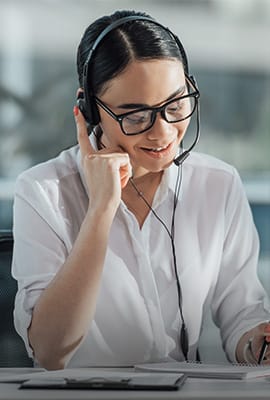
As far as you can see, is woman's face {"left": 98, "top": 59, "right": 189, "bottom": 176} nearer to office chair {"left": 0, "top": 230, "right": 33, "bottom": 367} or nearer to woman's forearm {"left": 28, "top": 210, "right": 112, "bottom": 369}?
woman's forearm {"left": 28, "top": 210, "right": 112, "bottom": 369}

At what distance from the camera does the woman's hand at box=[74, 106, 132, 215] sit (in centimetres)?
156

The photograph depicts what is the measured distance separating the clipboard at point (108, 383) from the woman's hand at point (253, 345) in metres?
0.49

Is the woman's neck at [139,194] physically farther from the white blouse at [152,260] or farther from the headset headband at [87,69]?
the headset headband at [87,69]

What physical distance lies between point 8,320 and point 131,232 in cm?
31

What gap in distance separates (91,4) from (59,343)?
4.88 ft

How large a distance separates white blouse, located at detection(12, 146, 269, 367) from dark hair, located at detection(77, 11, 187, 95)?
230mm

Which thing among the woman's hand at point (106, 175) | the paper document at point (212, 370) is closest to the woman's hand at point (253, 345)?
the paper document at point (212, 370)

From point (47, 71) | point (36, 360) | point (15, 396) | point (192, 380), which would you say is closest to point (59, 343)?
point (36, 360)

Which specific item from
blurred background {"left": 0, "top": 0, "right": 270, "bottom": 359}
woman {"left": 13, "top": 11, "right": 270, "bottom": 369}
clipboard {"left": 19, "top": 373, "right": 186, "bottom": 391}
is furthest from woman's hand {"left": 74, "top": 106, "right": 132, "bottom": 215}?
blurred background {"left": 0, "top": 0, "right": 270, "bottom": 359}

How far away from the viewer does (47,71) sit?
2.73 metres

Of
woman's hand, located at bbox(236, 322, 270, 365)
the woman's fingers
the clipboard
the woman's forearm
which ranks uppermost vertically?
the woman's fingers

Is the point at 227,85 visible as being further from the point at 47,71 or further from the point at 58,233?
the point at 58,233

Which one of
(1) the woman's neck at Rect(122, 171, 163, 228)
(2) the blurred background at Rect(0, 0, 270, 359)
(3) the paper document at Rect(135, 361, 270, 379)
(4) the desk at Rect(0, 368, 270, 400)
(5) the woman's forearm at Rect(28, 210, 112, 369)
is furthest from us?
(2) the blurred background at Rect(0, 0, 270, 359)

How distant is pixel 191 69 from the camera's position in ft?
9.10
